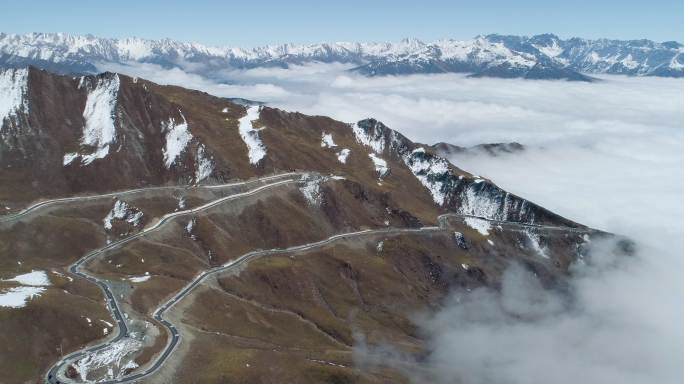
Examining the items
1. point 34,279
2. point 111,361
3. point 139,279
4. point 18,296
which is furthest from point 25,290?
point 139,279

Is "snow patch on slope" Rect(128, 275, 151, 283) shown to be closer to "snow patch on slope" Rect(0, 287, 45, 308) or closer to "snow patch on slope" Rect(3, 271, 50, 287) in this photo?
"snow patch on slope" Rect(3, 271, 50, 287)

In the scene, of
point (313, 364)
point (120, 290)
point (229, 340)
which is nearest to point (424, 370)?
point (313, 364)

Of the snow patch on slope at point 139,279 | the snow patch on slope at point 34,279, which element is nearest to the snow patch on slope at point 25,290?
the snow patch on slope at point 34,279

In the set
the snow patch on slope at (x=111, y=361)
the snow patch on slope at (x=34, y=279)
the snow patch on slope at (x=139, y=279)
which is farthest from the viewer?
the snow patch on slope at (x=139, y=279)

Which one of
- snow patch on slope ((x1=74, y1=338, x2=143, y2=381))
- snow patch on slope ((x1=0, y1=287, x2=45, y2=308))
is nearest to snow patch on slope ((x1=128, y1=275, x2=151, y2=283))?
snow patch on slope ((x1=0, y1=287, x2=45, y2=308))

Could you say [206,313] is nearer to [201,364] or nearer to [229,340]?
[229,340]

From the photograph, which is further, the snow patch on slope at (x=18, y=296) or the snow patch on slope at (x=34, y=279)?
the snow patch on slope at (x=34, y=279)

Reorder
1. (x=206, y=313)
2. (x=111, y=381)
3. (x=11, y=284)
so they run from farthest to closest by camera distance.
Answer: (x=206, y=313) → (x=11, y=284) → (x=111, y=381)

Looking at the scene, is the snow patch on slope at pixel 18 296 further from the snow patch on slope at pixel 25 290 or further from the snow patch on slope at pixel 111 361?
the snow patch on slope at pixel 111 361

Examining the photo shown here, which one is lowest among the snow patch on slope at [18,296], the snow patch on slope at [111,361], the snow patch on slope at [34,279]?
the snow patch on slope at [111,361]

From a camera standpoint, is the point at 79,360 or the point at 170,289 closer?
the point at 79,360

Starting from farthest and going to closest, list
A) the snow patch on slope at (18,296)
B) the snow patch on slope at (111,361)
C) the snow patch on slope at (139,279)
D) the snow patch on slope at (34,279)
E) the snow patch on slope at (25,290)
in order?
the snow patch on slope at (139,279)
the snow patch on slope at (34,279)
the snow patch on slope at (25,290)
the snow patch on slope at (18,296)
the snow patch on slope at (111,361)
